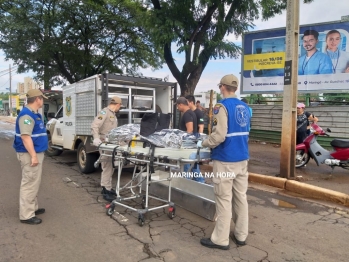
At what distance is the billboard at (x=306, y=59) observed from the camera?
1080 cm

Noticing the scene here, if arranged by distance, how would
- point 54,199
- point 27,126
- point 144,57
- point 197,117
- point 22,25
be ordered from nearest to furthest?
point 27,126
point 54,199
point 197,117
point 22,25
point 144,57

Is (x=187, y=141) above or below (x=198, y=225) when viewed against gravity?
above

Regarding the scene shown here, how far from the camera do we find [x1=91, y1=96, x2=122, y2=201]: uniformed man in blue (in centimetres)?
541

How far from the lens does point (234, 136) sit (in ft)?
11.7

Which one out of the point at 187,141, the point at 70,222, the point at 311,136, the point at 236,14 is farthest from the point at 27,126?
the point at 236,14

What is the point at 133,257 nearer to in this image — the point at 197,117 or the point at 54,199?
the point at 54,199

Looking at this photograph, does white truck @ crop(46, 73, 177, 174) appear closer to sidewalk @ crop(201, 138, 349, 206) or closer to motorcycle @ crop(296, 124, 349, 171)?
sidewalk @ crop(201, 138, 349, 206)

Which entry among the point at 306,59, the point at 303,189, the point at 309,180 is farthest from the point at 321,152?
the point at 306,59

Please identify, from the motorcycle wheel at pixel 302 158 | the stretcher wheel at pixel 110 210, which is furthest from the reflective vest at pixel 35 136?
the motorcycle wheel at pixel 302 158

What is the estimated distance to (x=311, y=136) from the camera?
7531mm

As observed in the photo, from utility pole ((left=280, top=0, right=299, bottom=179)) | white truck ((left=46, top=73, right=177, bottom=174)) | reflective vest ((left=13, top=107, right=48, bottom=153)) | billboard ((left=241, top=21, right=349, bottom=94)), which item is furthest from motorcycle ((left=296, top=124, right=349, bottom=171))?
reflective vest ((left=13, top=107, right=48, bottom=153))

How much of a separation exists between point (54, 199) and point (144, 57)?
45.7ft

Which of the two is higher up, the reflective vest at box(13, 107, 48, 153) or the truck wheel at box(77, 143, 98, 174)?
the reflective vest at box(13, 107, 48, 153)

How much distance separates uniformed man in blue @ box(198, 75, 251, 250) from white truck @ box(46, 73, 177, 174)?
355cm
